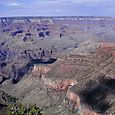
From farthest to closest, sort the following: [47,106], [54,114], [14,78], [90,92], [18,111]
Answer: [14,78]
[47,106]
[54,114]
[90,92]
[18,111]

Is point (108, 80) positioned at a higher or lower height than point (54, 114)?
higher

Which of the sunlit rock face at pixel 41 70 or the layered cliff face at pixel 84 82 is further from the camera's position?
the sunlit rock face at pixel 41 70

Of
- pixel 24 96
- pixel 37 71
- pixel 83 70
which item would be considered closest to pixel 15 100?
pixel 24 96

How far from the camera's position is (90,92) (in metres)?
105

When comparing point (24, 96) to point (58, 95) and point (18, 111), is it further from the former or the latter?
point (18, 111)

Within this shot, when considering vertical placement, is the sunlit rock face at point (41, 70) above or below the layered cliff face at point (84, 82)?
below

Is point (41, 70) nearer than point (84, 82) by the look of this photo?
No

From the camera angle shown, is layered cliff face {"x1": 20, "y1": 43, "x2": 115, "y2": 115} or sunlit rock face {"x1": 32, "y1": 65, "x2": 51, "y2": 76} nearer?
layered cliff face {"x1": 20, "y1": 43, "x2": 115, "y2": 115}

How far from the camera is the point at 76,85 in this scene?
11425cm

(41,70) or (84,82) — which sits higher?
(84,82)

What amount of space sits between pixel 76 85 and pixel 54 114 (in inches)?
411

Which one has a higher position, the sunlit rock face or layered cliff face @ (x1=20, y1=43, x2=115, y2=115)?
layered cliff face @ (x1=20, y1=43, x2=115, y2=115)

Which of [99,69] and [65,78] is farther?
[65,78]

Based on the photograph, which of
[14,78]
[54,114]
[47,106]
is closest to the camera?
[54,114]
